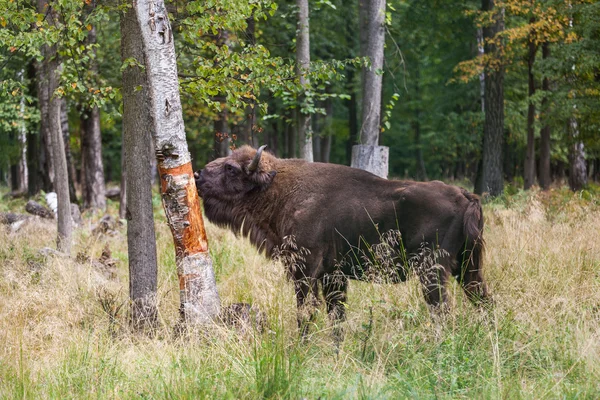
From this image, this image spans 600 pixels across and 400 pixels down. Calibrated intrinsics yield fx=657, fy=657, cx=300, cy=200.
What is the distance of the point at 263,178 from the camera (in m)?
8.08

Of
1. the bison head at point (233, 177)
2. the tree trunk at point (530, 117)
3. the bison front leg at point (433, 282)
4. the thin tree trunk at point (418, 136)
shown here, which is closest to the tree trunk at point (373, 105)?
the bison head at point (233, 177)

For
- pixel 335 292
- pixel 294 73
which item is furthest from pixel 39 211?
pixel 335 292

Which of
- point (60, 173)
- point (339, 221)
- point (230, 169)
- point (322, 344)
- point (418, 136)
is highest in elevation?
point (230, 169)

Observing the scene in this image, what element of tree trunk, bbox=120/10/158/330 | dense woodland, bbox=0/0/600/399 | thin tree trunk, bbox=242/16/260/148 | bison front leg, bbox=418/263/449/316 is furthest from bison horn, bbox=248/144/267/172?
bison front leg, bbox=418/263/449/316

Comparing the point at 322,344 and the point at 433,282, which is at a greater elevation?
the point at 433,282

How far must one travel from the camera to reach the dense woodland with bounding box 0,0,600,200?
7.69 meters

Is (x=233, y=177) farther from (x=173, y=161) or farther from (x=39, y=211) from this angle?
(x=39, y=211)

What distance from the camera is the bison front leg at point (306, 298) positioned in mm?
6230

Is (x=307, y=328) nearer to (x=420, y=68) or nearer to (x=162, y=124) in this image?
(x=162, y=124)

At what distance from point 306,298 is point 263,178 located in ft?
6.19

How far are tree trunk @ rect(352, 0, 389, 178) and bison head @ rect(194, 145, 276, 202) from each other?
3037mm

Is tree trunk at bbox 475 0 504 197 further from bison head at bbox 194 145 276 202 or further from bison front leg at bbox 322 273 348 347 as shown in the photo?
bison front leg at bbox 322 273 348 347

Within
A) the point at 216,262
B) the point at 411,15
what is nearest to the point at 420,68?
the point at 411,15

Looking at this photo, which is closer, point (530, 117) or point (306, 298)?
point (306, 298)
